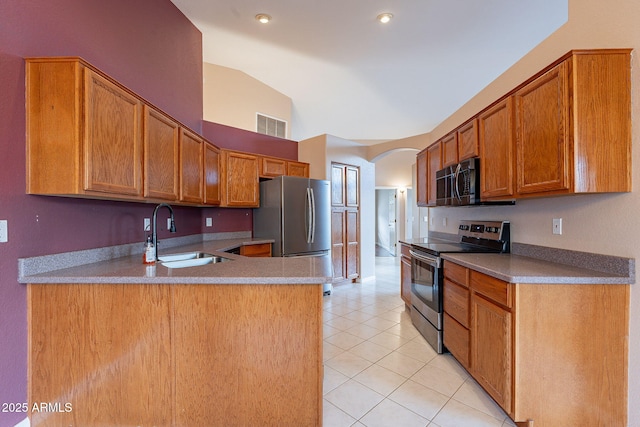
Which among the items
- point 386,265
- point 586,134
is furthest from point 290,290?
point 386,265

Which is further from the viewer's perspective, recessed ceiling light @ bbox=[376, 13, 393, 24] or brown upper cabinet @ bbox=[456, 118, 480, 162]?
recessed ceiling light @ bbox=[376, 13, 393, 24]

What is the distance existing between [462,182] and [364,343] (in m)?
1.78

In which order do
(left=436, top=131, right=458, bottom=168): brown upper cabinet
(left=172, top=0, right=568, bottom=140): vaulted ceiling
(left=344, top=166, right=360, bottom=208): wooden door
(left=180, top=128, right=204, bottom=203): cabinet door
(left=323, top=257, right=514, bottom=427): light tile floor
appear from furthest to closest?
(left=344, top=166, right=360, bottom=208): wooden door, (left=172, top=0, right=568, bottom=140): vaulted ceiling, (left=436, top=131, right=458, bottom=168): brown upper cabinet, (left=180, top=128, right=204, bottom=203): cabinet door, (left=323, top=257, right=514, bottom=427): light tile floor

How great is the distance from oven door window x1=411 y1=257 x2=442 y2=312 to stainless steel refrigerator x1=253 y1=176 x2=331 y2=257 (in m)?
1.54

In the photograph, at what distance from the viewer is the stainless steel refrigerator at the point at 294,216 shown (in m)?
3.82

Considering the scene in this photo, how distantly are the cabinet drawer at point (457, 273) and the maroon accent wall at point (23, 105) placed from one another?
8.88 feet

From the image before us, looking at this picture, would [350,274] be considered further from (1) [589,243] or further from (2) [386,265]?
(1) [589,243]

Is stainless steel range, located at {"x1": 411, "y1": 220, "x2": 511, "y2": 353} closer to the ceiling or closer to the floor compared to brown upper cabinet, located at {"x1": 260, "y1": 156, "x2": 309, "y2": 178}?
closer to the floor

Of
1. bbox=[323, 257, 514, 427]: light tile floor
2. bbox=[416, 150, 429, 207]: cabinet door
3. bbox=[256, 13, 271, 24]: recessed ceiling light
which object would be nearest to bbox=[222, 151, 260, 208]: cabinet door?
bbox=[256, 13, 271, 24]: recessed ceiling light

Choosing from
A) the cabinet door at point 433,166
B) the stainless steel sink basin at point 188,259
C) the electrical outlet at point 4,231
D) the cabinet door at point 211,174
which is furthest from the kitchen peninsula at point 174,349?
the cabinet door at point 433,166

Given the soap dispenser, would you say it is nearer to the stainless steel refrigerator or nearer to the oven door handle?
the stainless steel refrigerator

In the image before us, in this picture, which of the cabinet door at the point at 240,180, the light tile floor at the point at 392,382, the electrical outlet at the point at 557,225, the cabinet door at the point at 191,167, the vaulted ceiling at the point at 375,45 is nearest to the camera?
the light tile floor at the point at 392,382

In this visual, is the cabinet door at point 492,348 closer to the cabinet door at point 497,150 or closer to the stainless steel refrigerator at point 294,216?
the cabinet door at point 497,150

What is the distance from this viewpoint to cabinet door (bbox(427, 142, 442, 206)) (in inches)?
125
